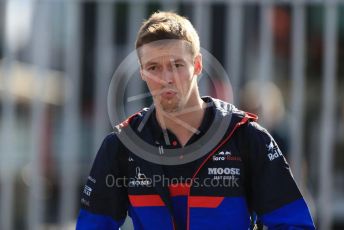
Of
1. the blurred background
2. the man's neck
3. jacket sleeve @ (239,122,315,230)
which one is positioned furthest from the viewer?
the blurred background

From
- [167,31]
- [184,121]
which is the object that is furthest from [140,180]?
[167,31]

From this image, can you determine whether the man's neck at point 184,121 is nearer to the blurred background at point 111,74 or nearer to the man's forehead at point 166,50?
the man's forehead at point 166,50

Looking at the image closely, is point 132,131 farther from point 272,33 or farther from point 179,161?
point 272,33

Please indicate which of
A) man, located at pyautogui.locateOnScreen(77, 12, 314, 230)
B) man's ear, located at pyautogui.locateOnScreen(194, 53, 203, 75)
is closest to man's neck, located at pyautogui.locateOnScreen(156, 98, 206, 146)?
man, located at pyautogui.locateOnScreen(77, 12, 314, 230)

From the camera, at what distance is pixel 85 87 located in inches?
234

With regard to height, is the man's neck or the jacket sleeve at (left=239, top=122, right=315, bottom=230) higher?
the man's neck

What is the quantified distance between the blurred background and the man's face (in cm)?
263

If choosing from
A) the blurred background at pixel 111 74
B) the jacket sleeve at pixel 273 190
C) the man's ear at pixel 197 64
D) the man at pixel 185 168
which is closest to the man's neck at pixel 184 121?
the man at pixel 185 168

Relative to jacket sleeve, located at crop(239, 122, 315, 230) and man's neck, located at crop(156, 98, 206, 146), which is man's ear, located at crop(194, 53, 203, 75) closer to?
man's neck, located at crop(156, 98, 206, 146)

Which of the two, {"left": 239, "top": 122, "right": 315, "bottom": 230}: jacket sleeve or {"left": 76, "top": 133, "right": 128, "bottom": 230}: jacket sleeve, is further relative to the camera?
{"left": 76, "top": 133, "right": 128, "bottom": 230}: jacket sleeve

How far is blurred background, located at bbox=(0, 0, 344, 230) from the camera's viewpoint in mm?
5840

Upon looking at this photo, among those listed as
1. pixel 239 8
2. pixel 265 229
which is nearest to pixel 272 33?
pixel 239 8

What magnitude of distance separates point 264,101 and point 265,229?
8.30ft

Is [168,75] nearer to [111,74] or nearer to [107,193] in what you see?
[107,193]
